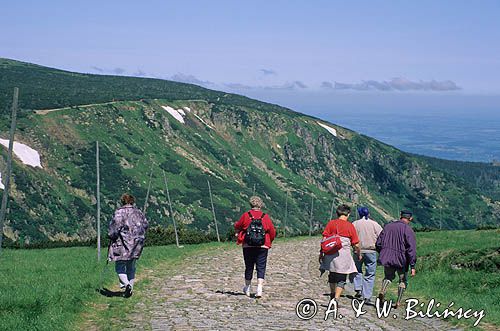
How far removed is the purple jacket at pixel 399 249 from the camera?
548 inches

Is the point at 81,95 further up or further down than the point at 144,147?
further up

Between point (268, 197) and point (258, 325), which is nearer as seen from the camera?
point (258, 325)

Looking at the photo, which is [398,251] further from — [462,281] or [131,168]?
[131,168]

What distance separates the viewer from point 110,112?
525 ft

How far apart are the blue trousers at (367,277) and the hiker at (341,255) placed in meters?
1.56

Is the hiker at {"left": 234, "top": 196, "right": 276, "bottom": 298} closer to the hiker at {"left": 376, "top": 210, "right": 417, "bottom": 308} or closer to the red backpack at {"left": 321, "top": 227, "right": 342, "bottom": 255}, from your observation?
the red backpack at {"left": 321, "top": 227, "right": 342, "bottom": 255}

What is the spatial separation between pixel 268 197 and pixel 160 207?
4019cm

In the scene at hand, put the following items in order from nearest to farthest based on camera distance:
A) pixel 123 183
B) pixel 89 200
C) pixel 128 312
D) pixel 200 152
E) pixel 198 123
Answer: pixel 128 312
pixel 89 200
pixel 123 183
pixel 200 152
pixel 198 123

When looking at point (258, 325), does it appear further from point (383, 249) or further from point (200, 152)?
point (200, 152)

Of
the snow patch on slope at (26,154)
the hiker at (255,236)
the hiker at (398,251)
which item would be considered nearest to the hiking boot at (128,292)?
the hiker at (255,236)

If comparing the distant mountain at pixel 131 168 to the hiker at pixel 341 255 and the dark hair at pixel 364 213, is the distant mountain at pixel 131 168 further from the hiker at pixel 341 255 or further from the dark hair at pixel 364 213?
the hiker at pixel 341 255

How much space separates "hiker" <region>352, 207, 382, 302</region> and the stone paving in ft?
1.64

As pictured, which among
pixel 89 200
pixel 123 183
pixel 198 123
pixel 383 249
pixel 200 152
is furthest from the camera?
pixel 198 123

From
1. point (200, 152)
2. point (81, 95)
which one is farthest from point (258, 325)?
point (81, 95)
